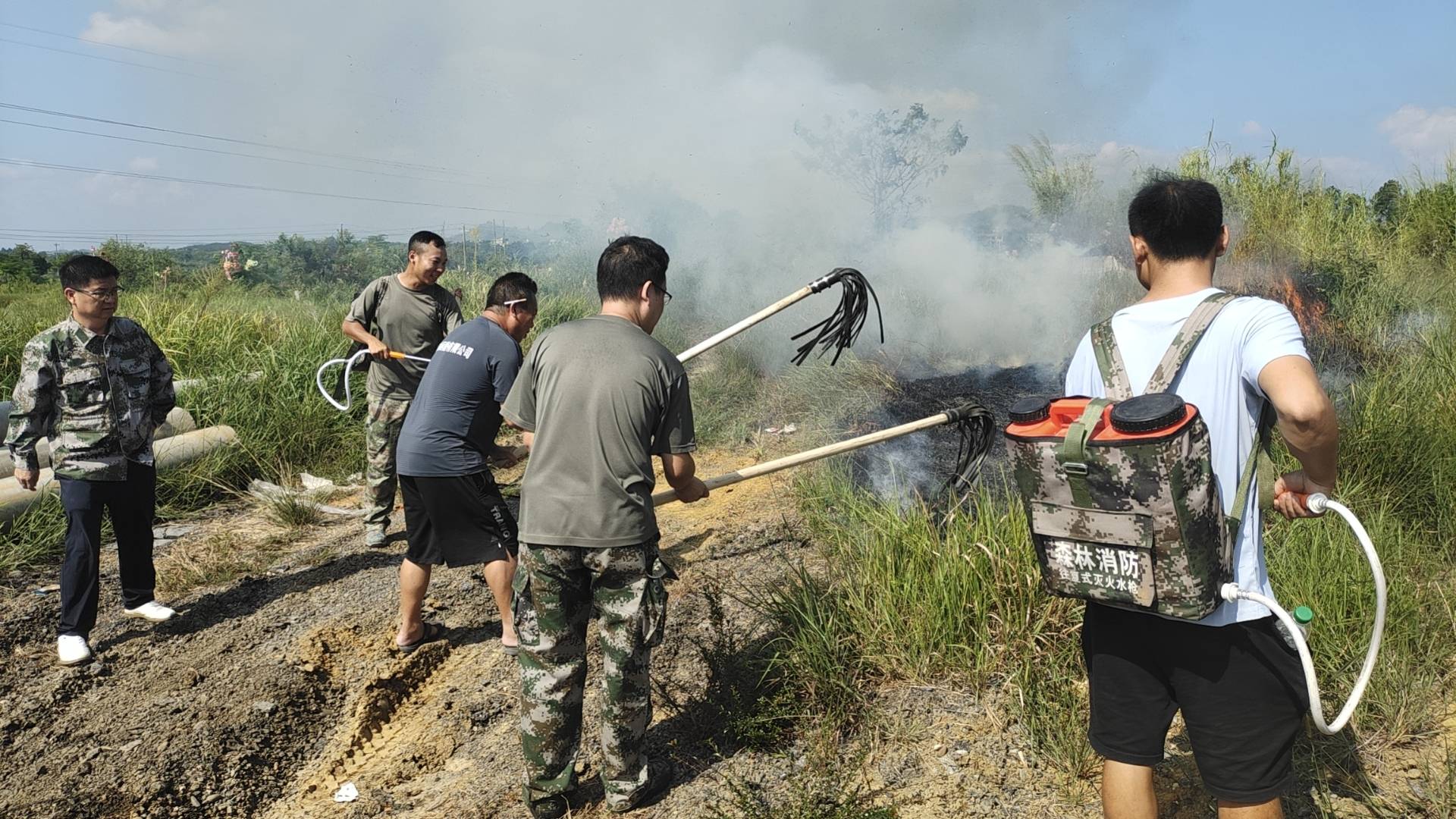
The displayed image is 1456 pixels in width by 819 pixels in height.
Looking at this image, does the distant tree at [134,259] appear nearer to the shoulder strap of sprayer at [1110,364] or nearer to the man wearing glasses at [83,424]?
the man wearing glasses at [83,424]

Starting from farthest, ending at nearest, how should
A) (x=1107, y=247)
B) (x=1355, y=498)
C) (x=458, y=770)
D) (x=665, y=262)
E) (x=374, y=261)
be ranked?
1. (x=374, y=261)
2. (x=1107, y=247)
3. (x=1355, y=498)
4. (x=458, y=770)
5. (x=665, y=262)

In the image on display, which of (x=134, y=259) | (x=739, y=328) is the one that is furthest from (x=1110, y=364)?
(x=134, y=259)

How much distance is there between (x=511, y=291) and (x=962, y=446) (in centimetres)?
211

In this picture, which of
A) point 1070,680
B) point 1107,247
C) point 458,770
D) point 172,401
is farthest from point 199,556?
point 1107,247

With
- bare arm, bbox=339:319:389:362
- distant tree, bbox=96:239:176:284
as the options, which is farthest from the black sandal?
distant tree, bbox=96:239:176:284

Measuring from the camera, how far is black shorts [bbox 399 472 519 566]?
3883mm

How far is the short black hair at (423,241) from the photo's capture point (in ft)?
17.5

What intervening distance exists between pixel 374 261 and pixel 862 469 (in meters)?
18.7

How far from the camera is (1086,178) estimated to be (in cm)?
973

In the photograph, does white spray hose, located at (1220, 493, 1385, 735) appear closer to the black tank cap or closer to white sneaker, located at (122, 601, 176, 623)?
the black tank cap

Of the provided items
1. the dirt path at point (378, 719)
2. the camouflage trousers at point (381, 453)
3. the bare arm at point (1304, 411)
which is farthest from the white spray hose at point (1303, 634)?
the camouflage trousers at point (381, 453)

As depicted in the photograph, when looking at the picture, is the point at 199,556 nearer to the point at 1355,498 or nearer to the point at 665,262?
the point at 665,262

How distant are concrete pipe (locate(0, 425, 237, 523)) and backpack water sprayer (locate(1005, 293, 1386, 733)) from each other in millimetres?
5595

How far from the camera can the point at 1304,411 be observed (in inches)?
Answer: 68.7
